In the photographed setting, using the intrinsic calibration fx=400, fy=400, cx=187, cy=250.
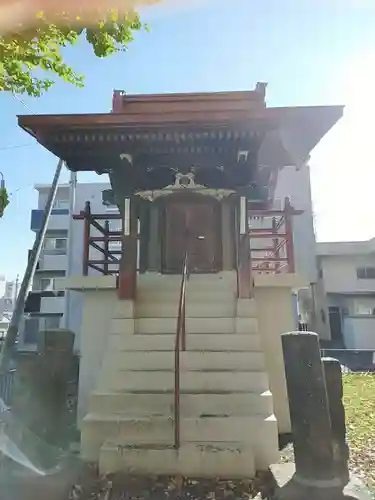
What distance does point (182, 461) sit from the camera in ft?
13.7

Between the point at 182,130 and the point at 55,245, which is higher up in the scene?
the point at 55,245

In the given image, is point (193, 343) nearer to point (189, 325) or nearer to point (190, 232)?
point (189, 325)

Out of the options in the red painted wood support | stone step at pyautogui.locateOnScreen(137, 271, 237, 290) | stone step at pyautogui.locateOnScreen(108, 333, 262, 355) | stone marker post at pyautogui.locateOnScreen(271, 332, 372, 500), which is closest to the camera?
stone marker post at pyautogui.locateOnScreen(271, 332, 372, 500)

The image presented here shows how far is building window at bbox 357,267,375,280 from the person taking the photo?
23.5 meters

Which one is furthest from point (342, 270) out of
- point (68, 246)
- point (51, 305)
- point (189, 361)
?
point (189, 361)

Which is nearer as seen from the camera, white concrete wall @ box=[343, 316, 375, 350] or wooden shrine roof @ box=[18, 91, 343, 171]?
wooden shrine roof @ box=[18, 91, 343, 171]

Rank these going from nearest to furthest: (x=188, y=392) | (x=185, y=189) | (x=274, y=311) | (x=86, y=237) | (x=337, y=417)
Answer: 1. (x=337, y=417)
2. (x=188, y=392)
3. (x=274, y=311)
4. (x=185, y=189)
5. (x=86, y=237)

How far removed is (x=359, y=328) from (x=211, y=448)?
19120mm

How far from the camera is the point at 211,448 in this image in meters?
4.23

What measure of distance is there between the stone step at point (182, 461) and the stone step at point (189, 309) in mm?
2267

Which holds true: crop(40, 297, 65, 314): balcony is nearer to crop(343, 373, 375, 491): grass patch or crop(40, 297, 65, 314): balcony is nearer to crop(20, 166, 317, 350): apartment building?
crop(20, 166, 317, 350): apartment building

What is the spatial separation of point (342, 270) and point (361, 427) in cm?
1859

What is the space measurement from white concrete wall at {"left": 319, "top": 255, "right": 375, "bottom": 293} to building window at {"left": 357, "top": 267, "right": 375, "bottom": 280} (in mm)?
167

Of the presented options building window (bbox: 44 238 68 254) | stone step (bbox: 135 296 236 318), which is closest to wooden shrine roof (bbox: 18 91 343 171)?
stone step (bbox: 135 296 236 318)
